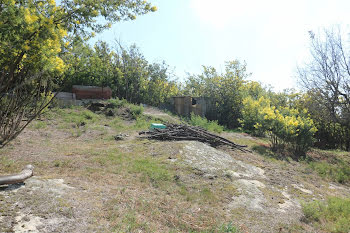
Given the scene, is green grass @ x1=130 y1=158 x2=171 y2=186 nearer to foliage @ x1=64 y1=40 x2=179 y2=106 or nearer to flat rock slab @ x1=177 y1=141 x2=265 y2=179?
flat rock slab @ x1=177 y1=141 x2=265 y2=179

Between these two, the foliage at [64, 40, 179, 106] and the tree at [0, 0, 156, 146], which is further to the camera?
the foliage at [64, 40, 179, 106]

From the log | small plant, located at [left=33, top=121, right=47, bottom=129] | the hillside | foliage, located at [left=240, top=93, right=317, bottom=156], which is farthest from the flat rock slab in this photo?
small plant, located at [left=33, top=121, right=47, bottom=129]

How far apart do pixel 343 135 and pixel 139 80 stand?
499 inches

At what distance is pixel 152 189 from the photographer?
3.85 m

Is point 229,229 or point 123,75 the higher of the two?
point 123,75

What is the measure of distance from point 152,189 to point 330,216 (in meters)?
3.09

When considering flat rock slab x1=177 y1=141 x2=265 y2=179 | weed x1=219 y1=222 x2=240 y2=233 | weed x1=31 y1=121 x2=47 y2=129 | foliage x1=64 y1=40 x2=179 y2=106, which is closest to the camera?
weed x1=219 y1=222 x2=240 y2=233

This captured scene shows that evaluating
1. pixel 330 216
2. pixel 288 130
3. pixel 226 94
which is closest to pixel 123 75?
pixel 226 94

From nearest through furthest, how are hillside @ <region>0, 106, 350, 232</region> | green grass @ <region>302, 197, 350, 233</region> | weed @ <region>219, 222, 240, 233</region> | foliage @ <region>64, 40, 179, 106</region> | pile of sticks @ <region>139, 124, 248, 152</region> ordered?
hillside @ <region>0, 106, 350, 232</region>, weed @ <region>219, 222, 240, 233</region>, green grass @ <region>302, 197, 350, 233</region>, pile of sticks @ <region>139, 124, 248, 152</region>, foliage @ <region>64, 40, 179, 106</region>

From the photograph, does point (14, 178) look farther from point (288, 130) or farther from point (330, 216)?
point (288, 130)

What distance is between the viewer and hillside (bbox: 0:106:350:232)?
2.63 meters

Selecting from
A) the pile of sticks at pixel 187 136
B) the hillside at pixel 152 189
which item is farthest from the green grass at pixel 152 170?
the pile of sticks at pixel 187 136

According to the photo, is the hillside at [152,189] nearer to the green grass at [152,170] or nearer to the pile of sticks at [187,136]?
the green grass at [152,170]

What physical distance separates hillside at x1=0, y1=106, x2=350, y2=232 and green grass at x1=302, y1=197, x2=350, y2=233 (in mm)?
102
